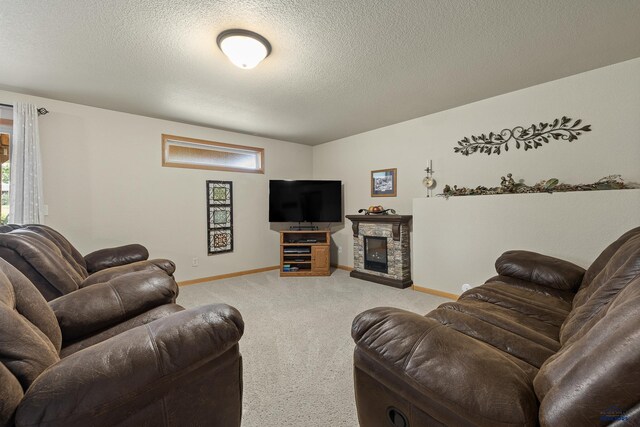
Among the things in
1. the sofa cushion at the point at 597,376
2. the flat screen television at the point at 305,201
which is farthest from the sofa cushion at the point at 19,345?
the flat screen television at the point at 305,201

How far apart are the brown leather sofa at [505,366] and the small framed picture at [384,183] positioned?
303 centimetres

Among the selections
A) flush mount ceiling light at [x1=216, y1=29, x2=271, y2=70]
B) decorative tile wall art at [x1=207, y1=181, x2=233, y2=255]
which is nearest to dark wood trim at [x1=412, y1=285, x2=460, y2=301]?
decorative tile wall art at [x1=207, y1=181, x2=233, y2=255]

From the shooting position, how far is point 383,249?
14.1 ft

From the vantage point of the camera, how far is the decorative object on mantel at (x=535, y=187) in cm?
249

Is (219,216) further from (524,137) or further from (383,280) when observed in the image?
(524,137)

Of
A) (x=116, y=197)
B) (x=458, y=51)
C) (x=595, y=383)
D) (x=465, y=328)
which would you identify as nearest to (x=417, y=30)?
(x=458, y=51)

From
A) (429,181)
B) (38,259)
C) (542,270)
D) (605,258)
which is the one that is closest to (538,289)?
(542,270)

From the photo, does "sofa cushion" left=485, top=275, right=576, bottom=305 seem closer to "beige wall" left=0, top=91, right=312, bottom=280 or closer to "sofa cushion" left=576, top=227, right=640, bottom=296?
"sofa cushion" left=576, top=227, right=640, bottom=296

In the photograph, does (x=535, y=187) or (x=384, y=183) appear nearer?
(x=535, y=187)

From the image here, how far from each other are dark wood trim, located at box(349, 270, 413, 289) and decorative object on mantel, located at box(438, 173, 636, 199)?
1371mm

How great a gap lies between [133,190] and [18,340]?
138 inches

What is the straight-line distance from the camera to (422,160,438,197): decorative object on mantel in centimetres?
387

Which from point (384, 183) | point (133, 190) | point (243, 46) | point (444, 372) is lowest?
point (444, 372)

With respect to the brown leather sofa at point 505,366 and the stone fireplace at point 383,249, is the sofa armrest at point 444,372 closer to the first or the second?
the brown leather sofa at point 505,366
